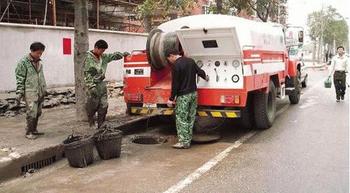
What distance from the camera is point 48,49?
44.1 ft

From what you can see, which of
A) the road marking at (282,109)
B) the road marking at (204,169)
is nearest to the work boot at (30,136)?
the road marking at (204,169)

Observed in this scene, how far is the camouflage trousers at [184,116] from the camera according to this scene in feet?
26.3

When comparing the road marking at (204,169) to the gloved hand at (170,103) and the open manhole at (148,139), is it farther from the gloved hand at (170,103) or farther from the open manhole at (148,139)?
the open manhole at (148,139)

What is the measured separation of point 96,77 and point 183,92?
151cm

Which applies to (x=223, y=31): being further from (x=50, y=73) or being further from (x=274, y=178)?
(x=50, y=73)

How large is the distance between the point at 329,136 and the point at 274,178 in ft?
10.7

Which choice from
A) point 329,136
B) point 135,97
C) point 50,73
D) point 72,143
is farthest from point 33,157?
point 50,73

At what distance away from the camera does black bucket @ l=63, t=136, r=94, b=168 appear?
22.0ft

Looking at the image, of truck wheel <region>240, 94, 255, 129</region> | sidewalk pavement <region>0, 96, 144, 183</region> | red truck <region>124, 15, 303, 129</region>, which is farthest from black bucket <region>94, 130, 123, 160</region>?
truck wheel <region>240, 94, 255, 129</region>

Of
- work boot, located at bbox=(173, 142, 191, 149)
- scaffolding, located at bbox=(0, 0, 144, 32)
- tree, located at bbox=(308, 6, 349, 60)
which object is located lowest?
work boot, located at bbox=(173, 142, 191, 149)

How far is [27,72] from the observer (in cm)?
780

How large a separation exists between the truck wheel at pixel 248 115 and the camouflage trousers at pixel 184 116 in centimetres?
171

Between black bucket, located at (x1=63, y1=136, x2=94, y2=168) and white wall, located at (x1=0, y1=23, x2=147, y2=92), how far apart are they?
5840 mm

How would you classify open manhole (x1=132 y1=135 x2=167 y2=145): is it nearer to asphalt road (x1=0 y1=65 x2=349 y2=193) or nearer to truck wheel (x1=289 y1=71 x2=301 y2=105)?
asphalt road (x1=0 y1=65 x2=349 y2=193)
